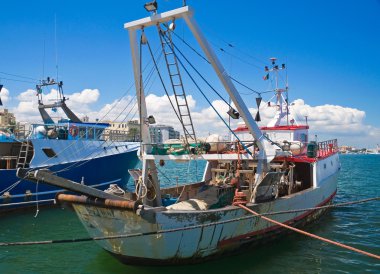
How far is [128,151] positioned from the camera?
24.0 m

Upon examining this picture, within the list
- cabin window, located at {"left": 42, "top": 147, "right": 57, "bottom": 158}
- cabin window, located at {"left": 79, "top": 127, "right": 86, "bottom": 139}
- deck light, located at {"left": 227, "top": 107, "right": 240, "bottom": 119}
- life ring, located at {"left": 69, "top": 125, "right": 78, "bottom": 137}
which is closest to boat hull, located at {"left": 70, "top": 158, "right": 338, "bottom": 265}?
deck light, located at {"left": 227, "top": 107, "right": 240, "bottom": 119}

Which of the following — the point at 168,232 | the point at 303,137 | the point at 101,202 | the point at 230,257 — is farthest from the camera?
the point at 303,137

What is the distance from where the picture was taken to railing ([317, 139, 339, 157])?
19.8m

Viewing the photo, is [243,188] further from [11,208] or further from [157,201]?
[11,208]

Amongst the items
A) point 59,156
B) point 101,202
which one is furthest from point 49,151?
point 101,202

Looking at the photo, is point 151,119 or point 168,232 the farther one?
point 151,119

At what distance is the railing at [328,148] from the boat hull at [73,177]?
12.0 metres

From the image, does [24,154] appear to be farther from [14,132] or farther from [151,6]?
[151,6]

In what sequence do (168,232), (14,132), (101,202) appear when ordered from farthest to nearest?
1. (14,132)
2. (168,232)
3. (101,202)

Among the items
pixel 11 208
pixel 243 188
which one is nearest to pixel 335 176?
pixel 243 188

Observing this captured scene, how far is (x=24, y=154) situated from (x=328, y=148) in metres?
18.5

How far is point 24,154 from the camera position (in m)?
21.4

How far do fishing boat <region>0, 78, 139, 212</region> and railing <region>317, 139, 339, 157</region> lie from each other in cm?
1206

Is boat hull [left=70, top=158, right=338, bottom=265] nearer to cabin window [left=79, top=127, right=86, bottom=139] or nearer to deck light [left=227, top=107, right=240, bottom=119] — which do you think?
deck light [left=227, top=107, right=240, bottom=119]
